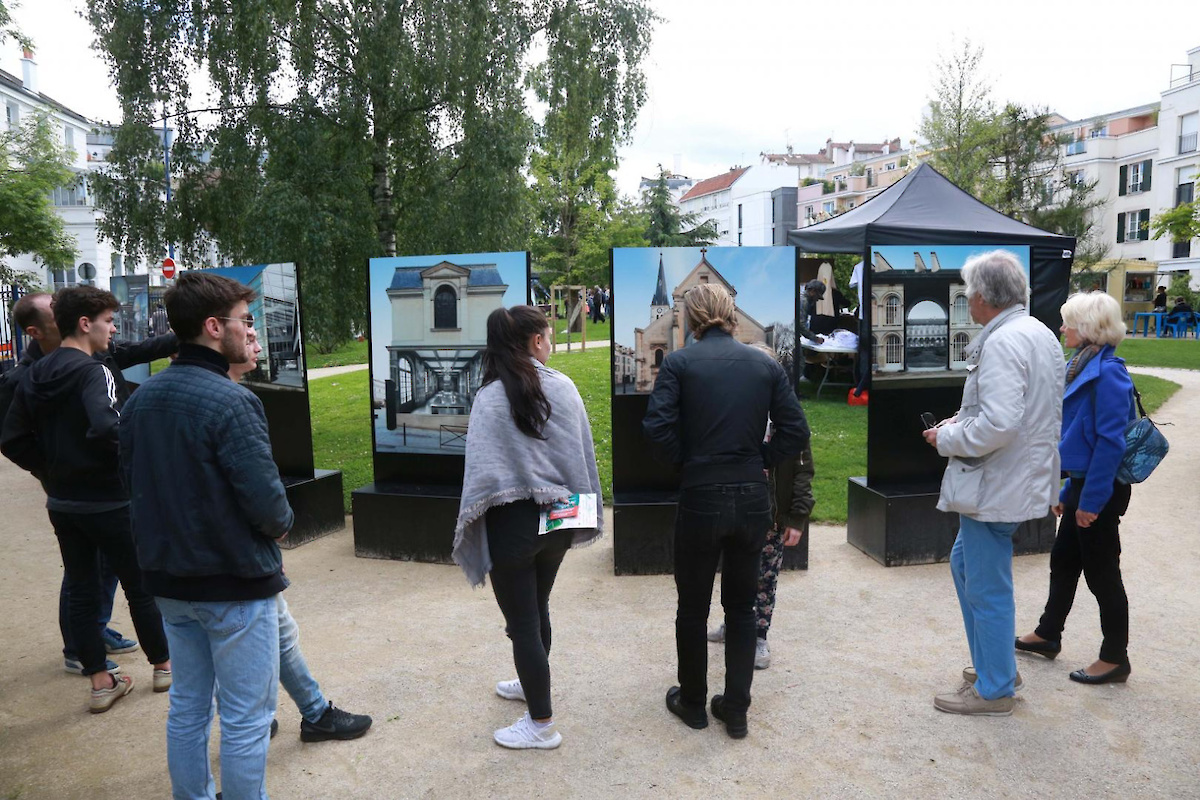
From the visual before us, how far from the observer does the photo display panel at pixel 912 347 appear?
595 cm

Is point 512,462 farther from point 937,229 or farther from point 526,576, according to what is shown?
point 937,229

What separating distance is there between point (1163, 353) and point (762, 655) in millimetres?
21654

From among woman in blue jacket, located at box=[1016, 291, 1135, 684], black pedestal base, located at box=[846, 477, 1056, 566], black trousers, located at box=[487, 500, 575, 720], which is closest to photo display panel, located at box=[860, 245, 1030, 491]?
black pedestal base, located at box=[846, 477, 1056, 566]

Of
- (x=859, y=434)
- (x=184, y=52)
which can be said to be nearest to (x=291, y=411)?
(x=184, y=52)

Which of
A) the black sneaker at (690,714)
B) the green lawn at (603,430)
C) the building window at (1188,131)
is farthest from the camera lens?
the building window at (1188,131)

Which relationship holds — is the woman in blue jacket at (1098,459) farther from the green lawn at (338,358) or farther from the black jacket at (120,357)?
the green lawn at (338,358)

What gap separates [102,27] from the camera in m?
9.30

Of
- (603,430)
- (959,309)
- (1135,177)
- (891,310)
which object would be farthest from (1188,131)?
(891,310)

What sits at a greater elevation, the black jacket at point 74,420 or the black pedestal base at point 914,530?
the black jacket at point 74,420

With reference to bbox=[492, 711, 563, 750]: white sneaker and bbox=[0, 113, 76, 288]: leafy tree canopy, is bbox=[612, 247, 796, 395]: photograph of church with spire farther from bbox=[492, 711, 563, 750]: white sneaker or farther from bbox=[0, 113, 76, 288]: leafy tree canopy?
bbox=[0, 113, 76, 288]: leafy tree canopy

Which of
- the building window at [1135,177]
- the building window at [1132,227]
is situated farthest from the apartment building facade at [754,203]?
the building window at [1132,227]

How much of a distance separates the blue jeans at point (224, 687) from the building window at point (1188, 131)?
5083 centimetres

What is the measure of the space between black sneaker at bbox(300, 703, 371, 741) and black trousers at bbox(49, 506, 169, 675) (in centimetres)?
102

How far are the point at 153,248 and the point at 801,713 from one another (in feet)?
32.0
